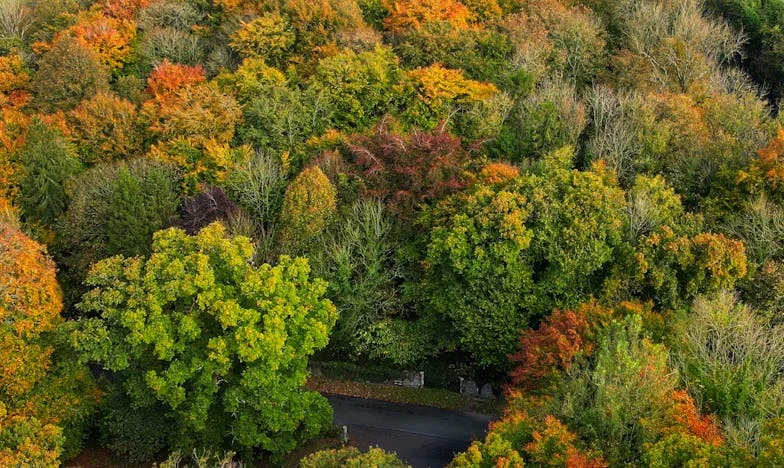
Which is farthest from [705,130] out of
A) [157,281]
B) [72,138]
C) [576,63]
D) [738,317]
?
[72,138]

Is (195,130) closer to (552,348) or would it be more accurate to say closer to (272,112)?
(272,112)

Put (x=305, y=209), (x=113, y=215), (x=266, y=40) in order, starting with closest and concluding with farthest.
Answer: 1. (x=305, y=209)
2. (x=113, y=215)
3. (x=266, y=40)

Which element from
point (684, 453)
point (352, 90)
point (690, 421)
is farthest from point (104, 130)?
point (684, 453)

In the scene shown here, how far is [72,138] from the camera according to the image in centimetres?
4784

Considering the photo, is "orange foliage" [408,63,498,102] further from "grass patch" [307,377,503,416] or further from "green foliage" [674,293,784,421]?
"green foliage" [674,293,784,421]

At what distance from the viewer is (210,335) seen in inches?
1266

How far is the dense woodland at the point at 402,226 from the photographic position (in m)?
28.7

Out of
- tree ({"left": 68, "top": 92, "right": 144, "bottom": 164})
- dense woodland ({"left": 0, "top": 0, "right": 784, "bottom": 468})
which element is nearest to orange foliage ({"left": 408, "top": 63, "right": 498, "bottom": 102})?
dense woodland ({"left": 0, "top": 0, "right": 784, "bottom": 468})

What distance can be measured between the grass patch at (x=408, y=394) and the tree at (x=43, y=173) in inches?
896

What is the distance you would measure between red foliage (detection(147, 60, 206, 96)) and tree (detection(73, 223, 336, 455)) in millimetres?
21773

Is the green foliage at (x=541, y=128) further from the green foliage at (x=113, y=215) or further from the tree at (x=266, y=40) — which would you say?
the green foliage at (x=113, y=215)

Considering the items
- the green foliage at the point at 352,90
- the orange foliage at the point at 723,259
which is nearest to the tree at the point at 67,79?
the green foliage at the point at 352,90

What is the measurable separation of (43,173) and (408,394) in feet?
97.4

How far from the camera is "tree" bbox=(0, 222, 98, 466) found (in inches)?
1221
